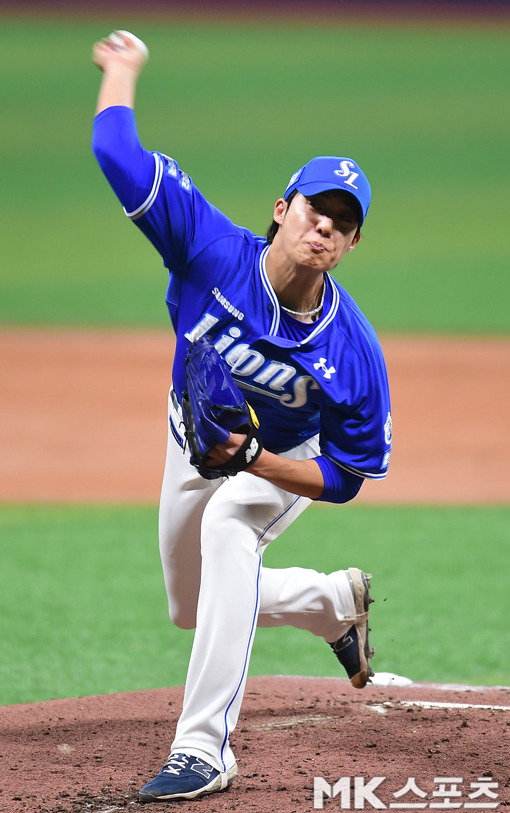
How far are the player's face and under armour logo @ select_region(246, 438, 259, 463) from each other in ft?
2.13

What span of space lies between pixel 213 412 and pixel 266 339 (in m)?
0.41

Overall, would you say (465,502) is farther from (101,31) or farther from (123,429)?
(101,31)

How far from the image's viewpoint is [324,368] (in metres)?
3.69

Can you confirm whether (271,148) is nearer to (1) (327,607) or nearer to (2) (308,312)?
(1) (327,607)

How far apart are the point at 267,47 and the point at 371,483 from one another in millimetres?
23869

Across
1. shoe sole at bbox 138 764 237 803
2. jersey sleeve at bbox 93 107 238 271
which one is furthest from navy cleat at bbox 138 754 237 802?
jersey sleeve at bbox 93 107 238 271

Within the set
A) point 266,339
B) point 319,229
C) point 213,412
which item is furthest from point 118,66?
point 213,412

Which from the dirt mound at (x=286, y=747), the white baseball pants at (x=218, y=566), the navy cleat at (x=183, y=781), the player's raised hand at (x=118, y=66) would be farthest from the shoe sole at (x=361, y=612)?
the player's raised hand at (x=118, y=66)

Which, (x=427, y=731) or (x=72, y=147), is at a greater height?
(x=72, y=147)

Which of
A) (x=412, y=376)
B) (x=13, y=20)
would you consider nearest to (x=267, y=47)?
(x=13, y=20)

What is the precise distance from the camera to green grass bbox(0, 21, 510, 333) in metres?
16.8

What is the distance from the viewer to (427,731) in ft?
13.6

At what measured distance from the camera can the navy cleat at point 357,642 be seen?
446cm

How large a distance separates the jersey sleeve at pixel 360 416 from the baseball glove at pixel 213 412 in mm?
383
